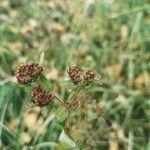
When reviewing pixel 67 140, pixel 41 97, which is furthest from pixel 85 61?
pixel 41 97

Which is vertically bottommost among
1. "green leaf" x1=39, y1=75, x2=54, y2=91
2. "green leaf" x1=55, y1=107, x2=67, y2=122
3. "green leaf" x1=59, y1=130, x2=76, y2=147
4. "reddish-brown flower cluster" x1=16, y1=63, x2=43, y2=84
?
"green leaf" x1=59, y1=130, x2=76, y2=147

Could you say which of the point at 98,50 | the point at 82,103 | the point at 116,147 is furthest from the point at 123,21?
the point at 82,103

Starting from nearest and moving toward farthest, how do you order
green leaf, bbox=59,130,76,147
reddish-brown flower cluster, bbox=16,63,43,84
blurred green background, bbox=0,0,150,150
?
1. reddish-brown flower cluster, bbox=16,63,43,84
2. green leaf, bbox=59,130,76,147
3. blurred green background, bbox=0,0,150,150

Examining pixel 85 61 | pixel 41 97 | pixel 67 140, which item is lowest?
pixel 67 140

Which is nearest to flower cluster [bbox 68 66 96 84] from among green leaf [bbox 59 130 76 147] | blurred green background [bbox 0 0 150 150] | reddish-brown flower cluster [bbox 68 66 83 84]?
reddish-brown flower cluster [bbox 68 66 83 84]

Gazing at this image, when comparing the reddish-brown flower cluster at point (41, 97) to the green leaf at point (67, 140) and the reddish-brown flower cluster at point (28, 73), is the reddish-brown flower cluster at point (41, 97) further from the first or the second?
the green leaf at point (67, 140)

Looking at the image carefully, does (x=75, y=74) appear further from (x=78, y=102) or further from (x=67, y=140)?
(x=67, y=140)

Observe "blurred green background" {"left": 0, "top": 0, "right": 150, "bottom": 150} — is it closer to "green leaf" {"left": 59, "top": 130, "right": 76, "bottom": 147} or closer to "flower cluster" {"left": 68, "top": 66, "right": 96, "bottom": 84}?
"green leaf" {"left": 59, "top": 130, "right": 76, "bottom": 147}
